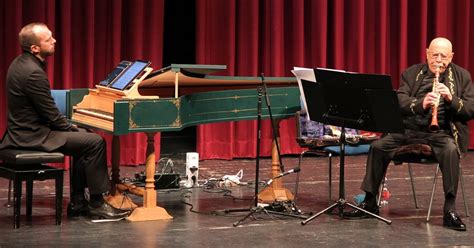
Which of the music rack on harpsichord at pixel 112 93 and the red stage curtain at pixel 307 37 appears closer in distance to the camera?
the music rack on harpsichord at pixel 112 93

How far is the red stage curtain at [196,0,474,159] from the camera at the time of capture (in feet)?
29.1

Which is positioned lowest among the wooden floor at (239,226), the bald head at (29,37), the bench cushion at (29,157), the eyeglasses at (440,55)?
the wooden floor at (239,226)

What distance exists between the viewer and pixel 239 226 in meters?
5.79

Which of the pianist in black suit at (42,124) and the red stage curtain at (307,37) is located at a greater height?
the red stage curtain at (307,37)

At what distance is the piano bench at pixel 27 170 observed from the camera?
566cm

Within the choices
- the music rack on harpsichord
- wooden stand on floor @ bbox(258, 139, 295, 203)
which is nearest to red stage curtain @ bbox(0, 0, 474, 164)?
the music rack on harpsichord

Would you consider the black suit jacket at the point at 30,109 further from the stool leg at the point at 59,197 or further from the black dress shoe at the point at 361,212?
the black dress shoe at the point at 361,212

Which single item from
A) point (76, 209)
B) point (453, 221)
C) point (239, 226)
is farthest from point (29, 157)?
point (453, 221)

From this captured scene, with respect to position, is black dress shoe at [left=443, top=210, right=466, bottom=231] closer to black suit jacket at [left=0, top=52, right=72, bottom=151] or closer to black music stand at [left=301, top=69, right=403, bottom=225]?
black music stand at [left=301, top=69, right=403, bottom=225]

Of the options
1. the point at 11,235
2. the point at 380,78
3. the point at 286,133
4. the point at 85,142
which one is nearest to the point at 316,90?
the point at 380,78

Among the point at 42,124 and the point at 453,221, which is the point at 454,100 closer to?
the point at 453,221

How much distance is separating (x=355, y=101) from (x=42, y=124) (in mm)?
2033

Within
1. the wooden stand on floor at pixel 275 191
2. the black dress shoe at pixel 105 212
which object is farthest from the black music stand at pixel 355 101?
the black dress shoe at pixel 105 212

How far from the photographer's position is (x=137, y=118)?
229 inches
